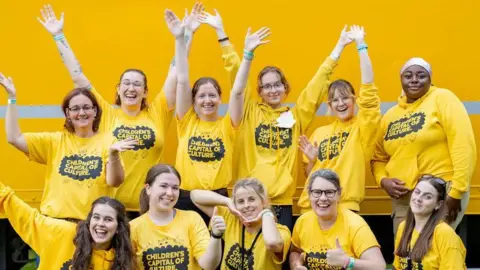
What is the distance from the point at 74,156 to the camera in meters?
5.07

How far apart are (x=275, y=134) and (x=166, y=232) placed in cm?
113

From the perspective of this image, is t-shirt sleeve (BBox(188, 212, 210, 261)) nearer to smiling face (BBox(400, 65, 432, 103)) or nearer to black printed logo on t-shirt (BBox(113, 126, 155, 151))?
black printed logo on t-shirt (BBox(113, 126, 155, 151))

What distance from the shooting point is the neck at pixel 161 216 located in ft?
15.7

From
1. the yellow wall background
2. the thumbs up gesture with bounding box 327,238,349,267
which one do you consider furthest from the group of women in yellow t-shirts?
the yellow wall background

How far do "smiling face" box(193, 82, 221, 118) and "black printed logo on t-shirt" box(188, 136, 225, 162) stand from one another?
195mm

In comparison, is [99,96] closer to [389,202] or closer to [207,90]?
[207,90]

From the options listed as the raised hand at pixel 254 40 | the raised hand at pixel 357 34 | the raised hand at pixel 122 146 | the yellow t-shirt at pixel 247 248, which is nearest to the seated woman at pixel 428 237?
the yellow t-shirt at pixel 247 248

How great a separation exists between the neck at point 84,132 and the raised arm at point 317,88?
1.41 m

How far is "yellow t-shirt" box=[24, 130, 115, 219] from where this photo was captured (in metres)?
4.98

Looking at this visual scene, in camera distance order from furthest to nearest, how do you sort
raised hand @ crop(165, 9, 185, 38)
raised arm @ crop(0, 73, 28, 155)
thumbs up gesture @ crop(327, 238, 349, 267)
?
1. raised hand @ crop(165, 9, 185, 38)
2. raised arm @ crop(0, 73, 28, 155)
3. thumbs up gesture @ crop(327, 238, 349, 267)

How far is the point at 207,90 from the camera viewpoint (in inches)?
211

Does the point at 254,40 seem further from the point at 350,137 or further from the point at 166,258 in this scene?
the point at 166,258

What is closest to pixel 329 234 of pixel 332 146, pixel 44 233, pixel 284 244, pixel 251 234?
pixel 284 244

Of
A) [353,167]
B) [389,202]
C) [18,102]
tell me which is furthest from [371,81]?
[18,102]
